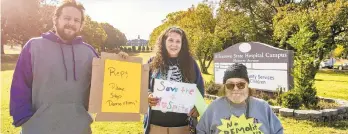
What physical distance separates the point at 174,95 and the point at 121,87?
587 mm

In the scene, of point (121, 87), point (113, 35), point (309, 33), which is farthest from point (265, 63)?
point (113, 35)

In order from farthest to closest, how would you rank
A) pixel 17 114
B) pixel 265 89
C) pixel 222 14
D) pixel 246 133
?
pixel 222 14, pixel 265 89, pixel 246 133, pixel 17 114

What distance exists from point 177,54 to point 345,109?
306 inches

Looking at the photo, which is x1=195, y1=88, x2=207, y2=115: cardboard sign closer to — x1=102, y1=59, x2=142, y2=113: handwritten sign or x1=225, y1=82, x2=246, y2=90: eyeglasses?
x1=225, y1=82, x2=246, y2=90: eyeglasses

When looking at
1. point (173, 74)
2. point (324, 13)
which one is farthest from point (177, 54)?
point (324, 13)

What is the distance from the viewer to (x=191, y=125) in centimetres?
361

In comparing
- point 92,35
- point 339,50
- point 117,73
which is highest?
point 92,35

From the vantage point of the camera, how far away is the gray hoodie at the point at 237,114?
316 centimetres

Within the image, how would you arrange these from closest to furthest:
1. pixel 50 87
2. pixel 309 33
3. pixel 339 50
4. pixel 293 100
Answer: pixel 50 87, pixel 293 100, pixel 309 33, pixel 339 50

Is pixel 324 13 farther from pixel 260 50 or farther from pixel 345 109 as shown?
pixel 345 109

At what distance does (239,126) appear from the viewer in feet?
10.3

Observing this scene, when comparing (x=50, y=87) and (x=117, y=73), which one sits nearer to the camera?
(x=50, y=87)

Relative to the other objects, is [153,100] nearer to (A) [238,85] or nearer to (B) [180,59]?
(B) [180,59]

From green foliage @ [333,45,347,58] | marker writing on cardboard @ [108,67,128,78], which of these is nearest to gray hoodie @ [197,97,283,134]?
marker writing on cardboard @ [108,67,128,78]
